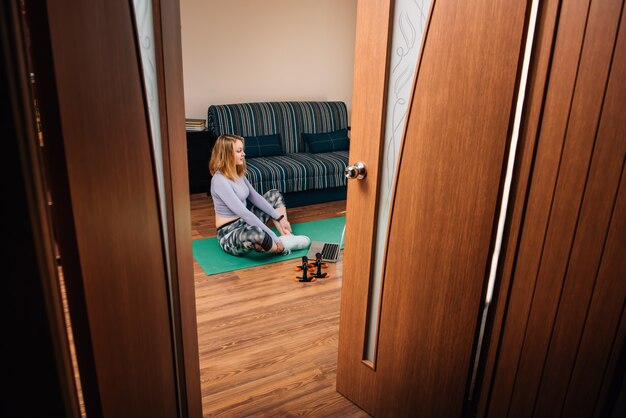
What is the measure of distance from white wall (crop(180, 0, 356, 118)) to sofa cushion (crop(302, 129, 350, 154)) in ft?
2.17

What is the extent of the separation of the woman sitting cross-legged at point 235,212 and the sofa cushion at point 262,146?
3.87 ft

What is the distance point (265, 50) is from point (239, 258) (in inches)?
104

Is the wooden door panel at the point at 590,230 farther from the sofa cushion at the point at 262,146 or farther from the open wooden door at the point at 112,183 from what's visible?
the sofa cushion at the point at 262,146

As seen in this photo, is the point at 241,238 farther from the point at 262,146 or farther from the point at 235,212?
the point at 262,146

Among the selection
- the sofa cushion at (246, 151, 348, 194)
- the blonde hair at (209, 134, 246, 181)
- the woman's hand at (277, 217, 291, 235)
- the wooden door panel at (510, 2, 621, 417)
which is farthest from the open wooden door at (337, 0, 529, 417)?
the sofa cushion at (246, 151, 348, 194)

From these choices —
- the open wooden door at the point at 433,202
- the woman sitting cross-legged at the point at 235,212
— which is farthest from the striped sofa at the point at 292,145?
the open wooden door at the point at 433,202

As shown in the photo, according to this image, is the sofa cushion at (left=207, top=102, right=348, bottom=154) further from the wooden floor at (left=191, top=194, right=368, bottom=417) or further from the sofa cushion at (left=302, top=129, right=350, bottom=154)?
the wooden floor at (left=191, top=194, right=368, bottom=417)

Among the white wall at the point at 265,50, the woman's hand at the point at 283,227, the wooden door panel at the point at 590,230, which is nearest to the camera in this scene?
the wooden door panel at the point at 590,230

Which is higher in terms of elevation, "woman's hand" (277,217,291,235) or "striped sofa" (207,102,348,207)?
"striped sofa" (207,102,348,207)

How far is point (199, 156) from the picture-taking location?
4.43 metres

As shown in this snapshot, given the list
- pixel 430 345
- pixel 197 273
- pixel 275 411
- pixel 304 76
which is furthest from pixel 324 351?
pixel 304 76

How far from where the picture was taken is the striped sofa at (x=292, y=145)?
13.5 feet

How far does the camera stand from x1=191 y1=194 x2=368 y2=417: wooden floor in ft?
5.99

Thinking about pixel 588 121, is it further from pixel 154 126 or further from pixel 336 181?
pixel 336 181
